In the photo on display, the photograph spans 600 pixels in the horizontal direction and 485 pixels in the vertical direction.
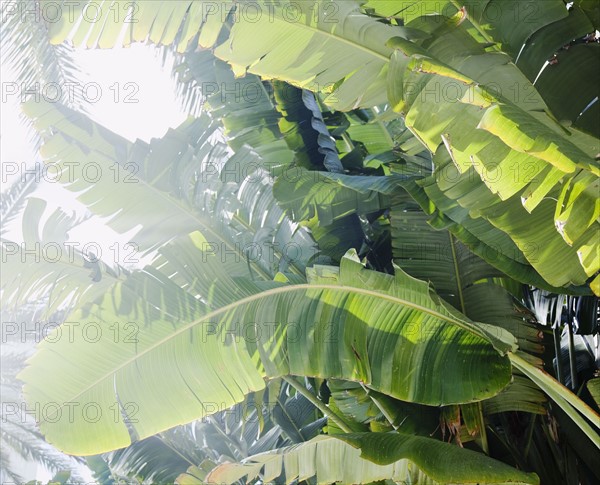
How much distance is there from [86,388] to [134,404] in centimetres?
14

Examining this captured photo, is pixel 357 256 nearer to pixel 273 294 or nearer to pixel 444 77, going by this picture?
pixel 273 294

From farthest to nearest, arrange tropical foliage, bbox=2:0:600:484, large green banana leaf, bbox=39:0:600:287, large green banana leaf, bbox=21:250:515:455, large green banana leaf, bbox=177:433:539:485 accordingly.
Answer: large green banana leaf, bbox=21:250:515:455
large green banana leaf, bbox=177:433:539:485
tropical foliage, bbox=2:0:600:484
large green banana leaf, bbox=39:0:600:287

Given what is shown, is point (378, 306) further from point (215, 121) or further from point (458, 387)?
point (215, 121)

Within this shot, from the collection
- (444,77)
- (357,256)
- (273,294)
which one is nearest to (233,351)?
(273,294)

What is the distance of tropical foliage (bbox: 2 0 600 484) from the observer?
4.83 ft

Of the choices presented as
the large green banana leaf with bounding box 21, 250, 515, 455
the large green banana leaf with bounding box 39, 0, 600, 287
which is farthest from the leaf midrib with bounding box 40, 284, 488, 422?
the large green banana leaf with bounding box 39, 0, 600, 287

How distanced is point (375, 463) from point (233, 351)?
523 mm

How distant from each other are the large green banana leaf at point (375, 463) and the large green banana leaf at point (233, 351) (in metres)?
0.15

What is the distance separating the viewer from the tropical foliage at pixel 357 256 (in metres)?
1.47

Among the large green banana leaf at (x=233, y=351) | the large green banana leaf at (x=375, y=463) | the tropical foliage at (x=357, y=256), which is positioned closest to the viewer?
the tropical foliage at (x=357, y=256)

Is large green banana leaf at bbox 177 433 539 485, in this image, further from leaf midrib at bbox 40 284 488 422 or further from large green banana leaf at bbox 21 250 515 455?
leaf midrib at bbox 40 284 488 422

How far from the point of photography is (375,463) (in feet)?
5.71

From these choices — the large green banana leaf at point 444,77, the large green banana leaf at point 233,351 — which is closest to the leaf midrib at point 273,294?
the large green banana leaf at point 233,351

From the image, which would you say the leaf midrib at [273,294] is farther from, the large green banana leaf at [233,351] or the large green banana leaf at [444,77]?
the large green banana leaf at [444,77]
